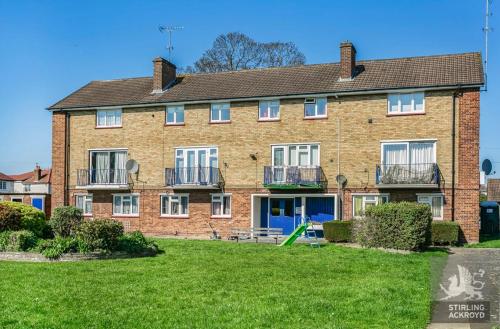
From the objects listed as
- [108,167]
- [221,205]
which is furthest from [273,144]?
[108,167]

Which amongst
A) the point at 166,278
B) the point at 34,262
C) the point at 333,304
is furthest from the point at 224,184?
the point at 333,304

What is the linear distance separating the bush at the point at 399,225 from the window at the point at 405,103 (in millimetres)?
8850

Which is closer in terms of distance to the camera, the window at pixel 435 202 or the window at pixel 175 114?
the window at pixel 435 202

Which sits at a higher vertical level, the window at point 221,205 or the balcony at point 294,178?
the balcony at point 294,178

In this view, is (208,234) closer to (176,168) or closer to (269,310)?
(176,168)

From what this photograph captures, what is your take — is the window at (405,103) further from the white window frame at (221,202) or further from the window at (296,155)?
the white window frame at (221,202)

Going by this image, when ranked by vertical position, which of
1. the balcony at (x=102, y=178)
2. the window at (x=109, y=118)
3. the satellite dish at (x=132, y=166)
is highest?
the window at (x=109, y=118)

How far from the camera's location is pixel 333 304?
10047 millimetres

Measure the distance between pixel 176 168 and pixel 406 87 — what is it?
1332 cm

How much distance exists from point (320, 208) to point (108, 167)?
42.8 ft

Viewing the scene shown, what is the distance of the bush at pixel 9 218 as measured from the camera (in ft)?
64.9

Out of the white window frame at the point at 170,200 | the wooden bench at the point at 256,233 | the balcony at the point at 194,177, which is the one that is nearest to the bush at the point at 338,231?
the wooden bench at the point at 256,233

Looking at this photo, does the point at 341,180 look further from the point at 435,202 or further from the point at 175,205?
the point at 175,205

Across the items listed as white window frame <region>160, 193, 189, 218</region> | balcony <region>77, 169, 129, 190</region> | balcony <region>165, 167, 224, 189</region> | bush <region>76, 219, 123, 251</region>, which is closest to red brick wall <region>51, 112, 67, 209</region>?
balcony <region>77, 169, 129, 190</region>
